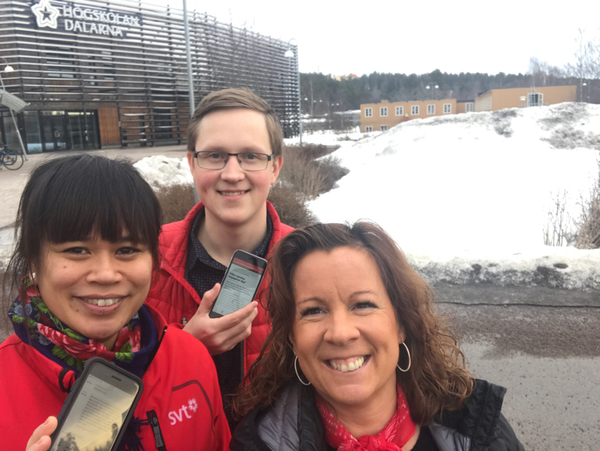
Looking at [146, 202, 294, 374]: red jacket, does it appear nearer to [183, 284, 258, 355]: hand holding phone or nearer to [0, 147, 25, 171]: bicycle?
[183, 284, 258, 355]: hand holding phone

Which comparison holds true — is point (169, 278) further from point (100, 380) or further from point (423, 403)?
point (423, 403)

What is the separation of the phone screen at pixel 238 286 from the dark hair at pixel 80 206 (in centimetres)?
54

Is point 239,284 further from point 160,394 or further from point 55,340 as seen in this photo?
point 55,340

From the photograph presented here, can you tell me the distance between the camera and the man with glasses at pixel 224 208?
2.26m

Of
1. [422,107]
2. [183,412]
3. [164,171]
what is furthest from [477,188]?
[422,107]

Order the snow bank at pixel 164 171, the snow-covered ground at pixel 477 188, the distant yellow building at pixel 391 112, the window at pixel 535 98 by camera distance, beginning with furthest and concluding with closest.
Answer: the distant yellow building at pixel 391 112
the window at pixel 535 98
the snow bank at pixel 164 171
the snow-covered ground at pixel 477 188

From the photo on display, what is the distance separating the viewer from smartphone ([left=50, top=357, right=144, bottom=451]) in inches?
45.9

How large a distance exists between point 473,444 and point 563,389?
2709mm

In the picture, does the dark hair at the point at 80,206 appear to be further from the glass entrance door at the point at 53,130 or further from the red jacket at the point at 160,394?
the glass entrance door at the point at 53,130

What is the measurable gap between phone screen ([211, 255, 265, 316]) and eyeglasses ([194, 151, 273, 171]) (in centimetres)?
50

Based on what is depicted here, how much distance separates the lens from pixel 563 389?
380cm

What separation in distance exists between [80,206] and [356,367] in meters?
0.99

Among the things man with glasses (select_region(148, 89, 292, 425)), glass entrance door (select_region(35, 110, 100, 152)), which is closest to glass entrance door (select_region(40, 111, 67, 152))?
glass entrance door (select_region(35, 110, 100, 152))

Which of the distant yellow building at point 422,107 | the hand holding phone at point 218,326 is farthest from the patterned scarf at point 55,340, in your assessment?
the distant yellow building at point 422,107
